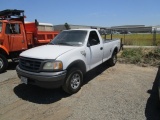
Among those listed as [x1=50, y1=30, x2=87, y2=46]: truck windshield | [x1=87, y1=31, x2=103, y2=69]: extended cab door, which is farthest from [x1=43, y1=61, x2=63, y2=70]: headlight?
[x1=87, y1=31, x2=103, y2=69]: extended cab door

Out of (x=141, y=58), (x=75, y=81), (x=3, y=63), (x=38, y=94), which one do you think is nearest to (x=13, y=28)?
(x=3, y=63)

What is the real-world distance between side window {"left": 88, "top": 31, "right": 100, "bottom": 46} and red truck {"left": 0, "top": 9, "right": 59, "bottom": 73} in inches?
149

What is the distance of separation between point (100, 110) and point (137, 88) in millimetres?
1927

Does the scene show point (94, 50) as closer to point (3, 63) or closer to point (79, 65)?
point (79, 65)

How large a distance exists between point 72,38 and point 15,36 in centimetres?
354

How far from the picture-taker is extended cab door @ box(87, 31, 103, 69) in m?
5.79

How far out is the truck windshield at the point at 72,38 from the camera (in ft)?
18.8

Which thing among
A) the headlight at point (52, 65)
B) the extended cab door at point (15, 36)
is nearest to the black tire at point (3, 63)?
the extended cab door at point (15, 36)

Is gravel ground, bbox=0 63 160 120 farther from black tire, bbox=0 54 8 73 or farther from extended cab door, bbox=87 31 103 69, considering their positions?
black tire, bbox=0 54 8 73

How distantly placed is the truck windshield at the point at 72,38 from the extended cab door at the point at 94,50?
0.28m

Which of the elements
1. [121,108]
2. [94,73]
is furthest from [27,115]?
[94,73]

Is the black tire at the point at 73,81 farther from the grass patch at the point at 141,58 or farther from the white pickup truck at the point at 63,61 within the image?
the grass patch at the point at 141,58

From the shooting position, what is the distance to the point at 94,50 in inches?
238

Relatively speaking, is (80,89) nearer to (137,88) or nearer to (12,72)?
(137,88)
